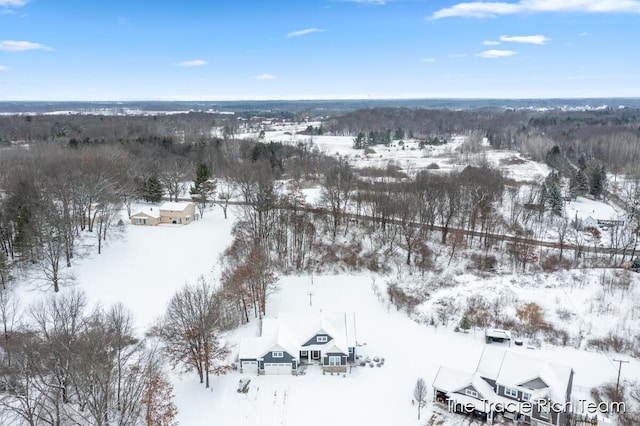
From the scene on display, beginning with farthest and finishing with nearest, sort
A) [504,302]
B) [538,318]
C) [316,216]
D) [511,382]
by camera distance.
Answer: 1. [316,216]
2. [504,302]
3. [538,318]
4. [511,382]

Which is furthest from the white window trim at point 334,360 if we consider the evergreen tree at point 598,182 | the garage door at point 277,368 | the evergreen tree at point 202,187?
the evergreen tree at point 598,182

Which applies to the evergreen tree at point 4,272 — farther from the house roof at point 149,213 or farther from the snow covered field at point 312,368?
the house roof at point 149,213

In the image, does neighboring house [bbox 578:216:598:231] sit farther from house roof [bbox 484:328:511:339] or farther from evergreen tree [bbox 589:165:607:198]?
house roof [bbox 484:328:511:339]

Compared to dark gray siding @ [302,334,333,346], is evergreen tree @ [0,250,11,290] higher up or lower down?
higher up

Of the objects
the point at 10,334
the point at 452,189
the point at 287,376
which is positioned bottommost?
the point at 287,376

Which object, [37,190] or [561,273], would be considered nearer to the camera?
[561,273]

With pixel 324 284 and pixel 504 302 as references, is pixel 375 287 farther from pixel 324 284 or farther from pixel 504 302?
pixel 504 302

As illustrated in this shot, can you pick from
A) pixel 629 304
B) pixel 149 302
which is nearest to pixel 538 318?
pixel 629 304

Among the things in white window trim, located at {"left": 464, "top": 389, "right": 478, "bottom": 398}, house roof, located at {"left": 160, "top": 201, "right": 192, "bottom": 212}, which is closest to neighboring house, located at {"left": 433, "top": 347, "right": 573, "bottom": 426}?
white window trim, located at {"left": 464, "top": 389, "right": 478, "bottom": 398}
